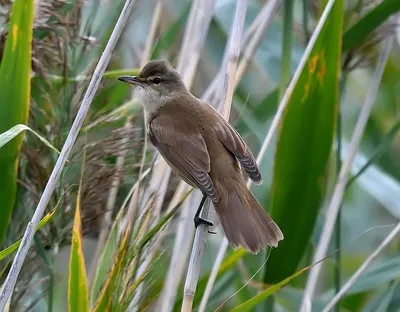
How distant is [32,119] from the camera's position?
2.25 metres

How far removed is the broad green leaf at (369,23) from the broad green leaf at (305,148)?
7.8 inches

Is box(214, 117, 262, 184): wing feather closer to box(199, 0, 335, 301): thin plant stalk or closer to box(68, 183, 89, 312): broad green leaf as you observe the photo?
box(199, 0, 335, 301): thin plant stalk

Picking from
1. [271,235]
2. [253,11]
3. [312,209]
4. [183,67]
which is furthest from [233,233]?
[253,11]

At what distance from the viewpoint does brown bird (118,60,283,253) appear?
6.67 feet

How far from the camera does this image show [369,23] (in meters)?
2.40

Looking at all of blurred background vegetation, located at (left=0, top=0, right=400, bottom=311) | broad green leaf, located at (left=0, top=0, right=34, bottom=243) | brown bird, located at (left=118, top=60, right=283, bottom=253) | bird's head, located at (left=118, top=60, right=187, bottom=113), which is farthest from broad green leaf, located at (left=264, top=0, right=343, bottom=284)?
broad green leaf, located at (left=0, top=0, right=34, bottom=243)

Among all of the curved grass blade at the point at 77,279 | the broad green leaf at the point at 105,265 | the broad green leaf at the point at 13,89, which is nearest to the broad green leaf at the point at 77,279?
the curved grass blade at the point at 77,279

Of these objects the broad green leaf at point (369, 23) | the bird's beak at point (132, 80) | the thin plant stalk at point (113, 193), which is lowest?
the thin plant stalk at point (113, 193)

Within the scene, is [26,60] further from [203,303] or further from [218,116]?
[203,303]

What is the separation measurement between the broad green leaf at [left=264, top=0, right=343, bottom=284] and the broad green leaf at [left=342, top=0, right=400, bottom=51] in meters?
0.20

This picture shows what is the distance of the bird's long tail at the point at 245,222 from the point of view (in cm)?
196

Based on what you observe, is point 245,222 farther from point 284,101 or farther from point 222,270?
point 284,101

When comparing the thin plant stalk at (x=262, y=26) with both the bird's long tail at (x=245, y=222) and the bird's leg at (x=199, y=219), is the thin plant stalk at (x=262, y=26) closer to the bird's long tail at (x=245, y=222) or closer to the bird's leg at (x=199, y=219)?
the bird's leg at (x=199, y=219)

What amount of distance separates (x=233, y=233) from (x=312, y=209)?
17.7 inches
